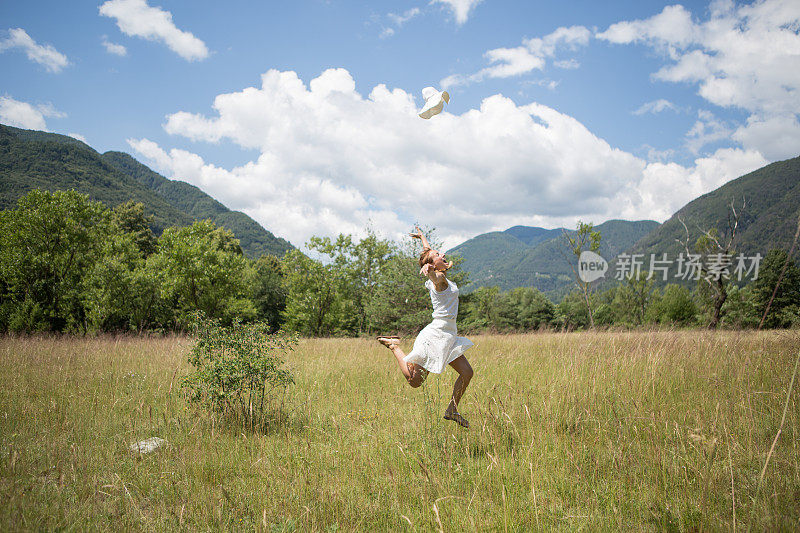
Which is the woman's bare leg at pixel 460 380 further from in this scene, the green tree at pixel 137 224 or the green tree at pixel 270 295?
the green tree at pixel 137 224

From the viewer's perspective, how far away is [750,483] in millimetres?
2684

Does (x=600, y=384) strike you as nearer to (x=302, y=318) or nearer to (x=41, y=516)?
(x=41, y=516)

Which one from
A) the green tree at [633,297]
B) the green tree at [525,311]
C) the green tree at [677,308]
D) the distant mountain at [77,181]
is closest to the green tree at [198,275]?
the green tree at [525,311]

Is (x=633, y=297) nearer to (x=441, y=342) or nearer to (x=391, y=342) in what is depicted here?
(x=391, y=342)

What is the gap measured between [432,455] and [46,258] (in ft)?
95.3

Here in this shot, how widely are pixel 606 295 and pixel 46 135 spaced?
239 metres

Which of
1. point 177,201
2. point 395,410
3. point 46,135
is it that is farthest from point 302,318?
point 46,135

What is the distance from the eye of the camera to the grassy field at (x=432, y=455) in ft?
8.25

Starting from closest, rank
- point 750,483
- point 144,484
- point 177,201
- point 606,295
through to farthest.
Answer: point 750,483, point 144,484, point 606,295, point 177,201

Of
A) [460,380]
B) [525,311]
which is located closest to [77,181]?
[525,311]

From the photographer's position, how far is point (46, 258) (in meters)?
22.6

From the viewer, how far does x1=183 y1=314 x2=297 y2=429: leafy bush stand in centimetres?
448

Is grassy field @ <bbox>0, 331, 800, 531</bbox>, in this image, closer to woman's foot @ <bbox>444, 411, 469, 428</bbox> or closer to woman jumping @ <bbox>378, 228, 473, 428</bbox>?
woman's foot @ <bbox>444, 411, 469, 428</bbox>

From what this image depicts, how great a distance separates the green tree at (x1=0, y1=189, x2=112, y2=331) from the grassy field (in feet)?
73.1
